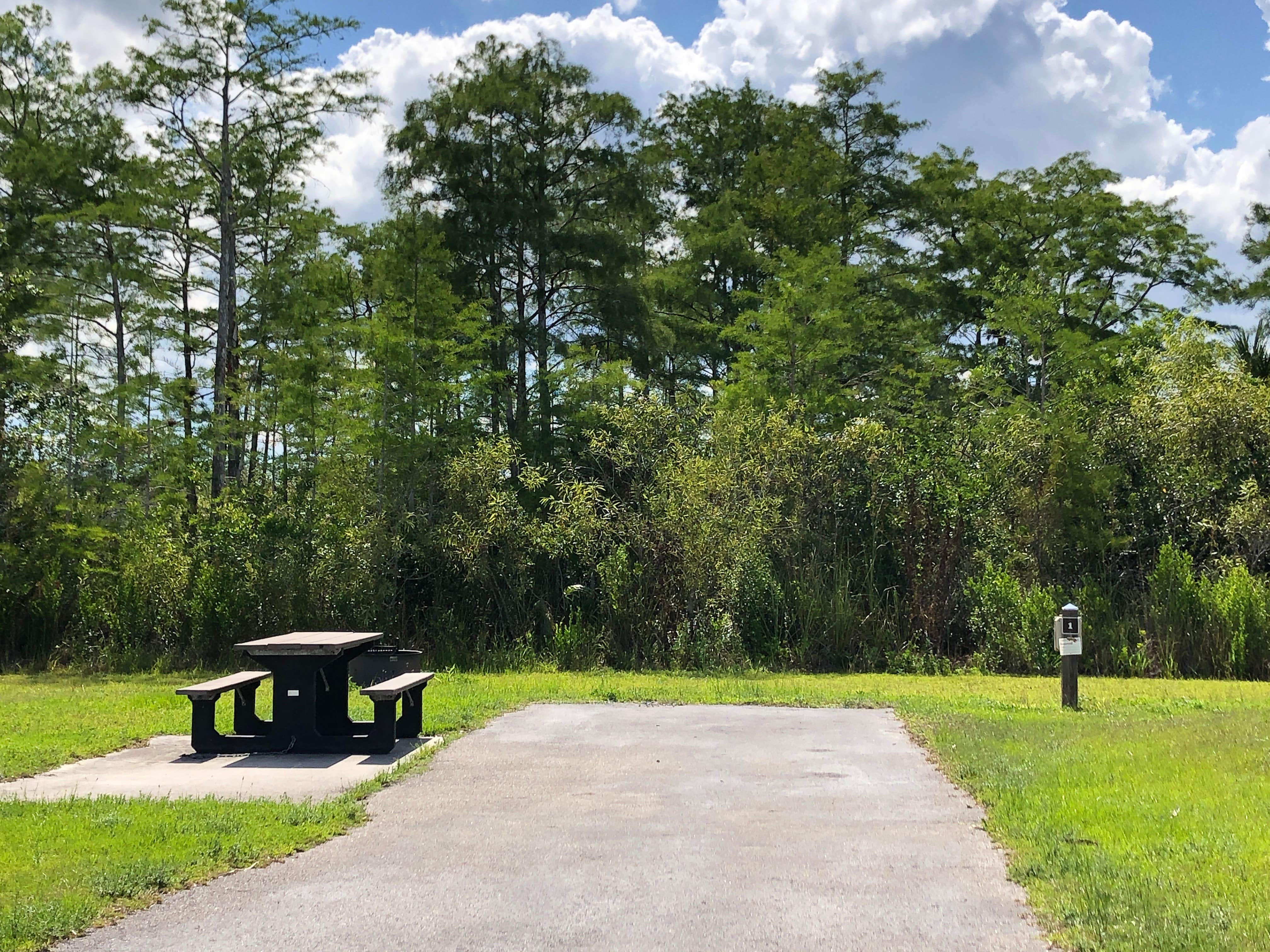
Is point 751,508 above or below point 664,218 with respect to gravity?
below

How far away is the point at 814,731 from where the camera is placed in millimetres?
9414

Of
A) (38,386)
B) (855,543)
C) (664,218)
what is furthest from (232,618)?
(664,218)

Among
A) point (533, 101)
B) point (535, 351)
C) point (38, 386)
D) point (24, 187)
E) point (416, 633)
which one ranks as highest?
point (533, 101)

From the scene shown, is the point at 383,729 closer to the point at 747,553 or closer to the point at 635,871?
the point at 635,871

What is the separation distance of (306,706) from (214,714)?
Answer: 2.97 feet

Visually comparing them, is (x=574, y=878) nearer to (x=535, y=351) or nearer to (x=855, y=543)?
(x=855, y=543)

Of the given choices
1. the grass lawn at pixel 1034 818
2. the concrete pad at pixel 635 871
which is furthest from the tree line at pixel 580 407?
the concrete pad at pixel 635 871

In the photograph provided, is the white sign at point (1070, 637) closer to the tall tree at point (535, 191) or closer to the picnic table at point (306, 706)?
the picnic table at point (306, 706)

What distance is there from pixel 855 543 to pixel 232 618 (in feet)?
31.3

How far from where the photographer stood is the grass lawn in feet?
14.4

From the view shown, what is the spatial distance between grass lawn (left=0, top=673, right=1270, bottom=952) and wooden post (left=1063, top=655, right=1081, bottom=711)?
0.24 metres

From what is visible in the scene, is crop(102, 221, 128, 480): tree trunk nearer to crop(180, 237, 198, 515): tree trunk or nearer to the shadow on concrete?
crop(180, 237, 198, 515): tree trunk

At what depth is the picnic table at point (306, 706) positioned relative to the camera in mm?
8344

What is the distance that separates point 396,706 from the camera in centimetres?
904
